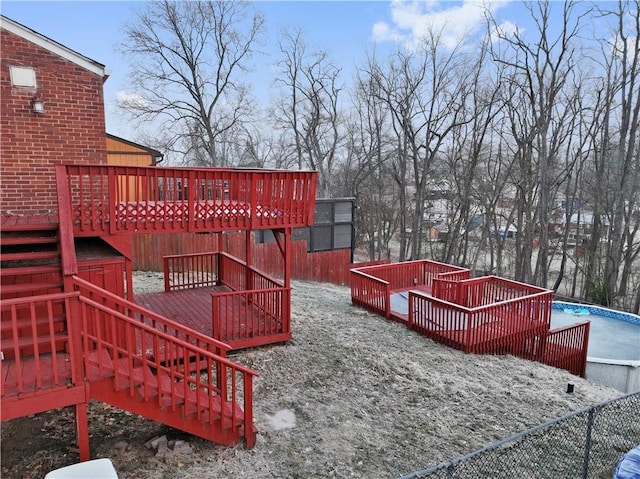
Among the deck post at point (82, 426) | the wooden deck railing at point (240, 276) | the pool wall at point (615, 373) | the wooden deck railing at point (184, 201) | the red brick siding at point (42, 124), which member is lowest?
the pool wall at point (615, 373)

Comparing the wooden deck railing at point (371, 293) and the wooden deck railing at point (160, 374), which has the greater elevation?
the wooden deck railing at point (160, 374)

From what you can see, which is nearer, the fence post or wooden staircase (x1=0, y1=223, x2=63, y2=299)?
the fence post

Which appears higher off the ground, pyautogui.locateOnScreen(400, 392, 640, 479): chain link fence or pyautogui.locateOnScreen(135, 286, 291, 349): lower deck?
pyautogui.locateOnScreen(135, 286, 291, 349): lower deck

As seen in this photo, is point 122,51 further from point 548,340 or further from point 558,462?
point 558,462

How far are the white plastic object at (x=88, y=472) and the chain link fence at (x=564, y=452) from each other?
2876mm

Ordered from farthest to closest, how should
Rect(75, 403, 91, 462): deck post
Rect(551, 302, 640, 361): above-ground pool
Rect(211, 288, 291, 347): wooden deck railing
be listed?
Rect(551, 302, 640, 361): above-ground pool < Rect(211, 288, 291, 347): wooden deck railing < Rect(75, 403, 91, 462): deck post

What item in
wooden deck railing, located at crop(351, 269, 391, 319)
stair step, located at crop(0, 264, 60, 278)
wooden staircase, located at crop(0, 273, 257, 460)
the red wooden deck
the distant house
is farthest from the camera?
the distant house

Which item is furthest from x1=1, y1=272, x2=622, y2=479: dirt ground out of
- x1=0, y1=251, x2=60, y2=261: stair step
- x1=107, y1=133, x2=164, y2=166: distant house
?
x1=107, y1=133, x2=164, y2=166: distant house

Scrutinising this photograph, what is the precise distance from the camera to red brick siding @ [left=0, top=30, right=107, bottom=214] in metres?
6.76

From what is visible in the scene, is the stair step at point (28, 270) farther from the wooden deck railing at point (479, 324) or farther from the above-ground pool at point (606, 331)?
the above-ground pool at point (606, 331)

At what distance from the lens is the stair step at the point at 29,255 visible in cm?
501

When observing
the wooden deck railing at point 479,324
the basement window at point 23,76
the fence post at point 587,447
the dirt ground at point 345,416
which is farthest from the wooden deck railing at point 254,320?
the fence post at point 587,447

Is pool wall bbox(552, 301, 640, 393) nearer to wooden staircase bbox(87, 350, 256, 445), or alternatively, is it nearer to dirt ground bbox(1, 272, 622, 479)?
dirt ground bbox(1, 272, 622, 479)

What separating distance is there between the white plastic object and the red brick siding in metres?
5.05
